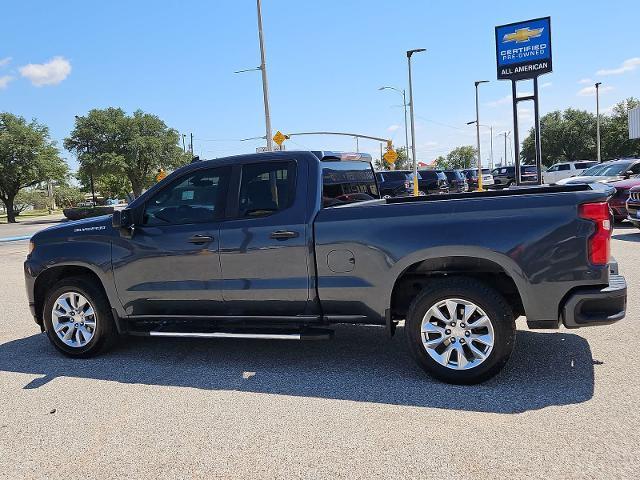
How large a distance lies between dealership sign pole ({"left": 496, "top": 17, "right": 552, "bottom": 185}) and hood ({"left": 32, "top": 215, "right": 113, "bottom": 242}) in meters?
17.2

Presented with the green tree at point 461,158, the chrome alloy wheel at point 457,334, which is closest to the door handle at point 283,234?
the chrome alloy wheel at point 457,334

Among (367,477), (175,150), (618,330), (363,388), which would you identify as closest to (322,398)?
(363,388)

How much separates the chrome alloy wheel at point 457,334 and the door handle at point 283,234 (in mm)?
1252

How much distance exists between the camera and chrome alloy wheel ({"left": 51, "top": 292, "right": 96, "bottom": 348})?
561 cm

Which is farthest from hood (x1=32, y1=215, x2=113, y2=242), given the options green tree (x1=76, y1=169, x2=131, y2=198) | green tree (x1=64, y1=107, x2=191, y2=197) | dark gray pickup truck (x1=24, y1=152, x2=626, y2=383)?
green tree (x1=76, y1=169, x2=131, y2=198)

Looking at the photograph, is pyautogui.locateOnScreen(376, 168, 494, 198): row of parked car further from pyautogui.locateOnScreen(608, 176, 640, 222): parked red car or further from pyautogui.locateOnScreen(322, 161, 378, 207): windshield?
pyautogui.locateOnScreen(322, 161, 378, 207): windshield

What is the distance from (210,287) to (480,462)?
276 centimetres

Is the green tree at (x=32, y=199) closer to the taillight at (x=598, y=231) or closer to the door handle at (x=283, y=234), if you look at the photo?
the door handle at (x=283, y=234)

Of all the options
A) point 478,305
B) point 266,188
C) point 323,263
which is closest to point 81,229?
point 266,188

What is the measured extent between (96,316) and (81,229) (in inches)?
33.6

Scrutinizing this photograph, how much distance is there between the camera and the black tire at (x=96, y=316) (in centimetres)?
554

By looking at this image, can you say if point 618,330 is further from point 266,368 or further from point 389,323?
point 266,368

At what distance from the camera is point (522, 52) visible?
67.2 feet

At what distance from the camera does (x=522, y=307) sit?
181 inches
